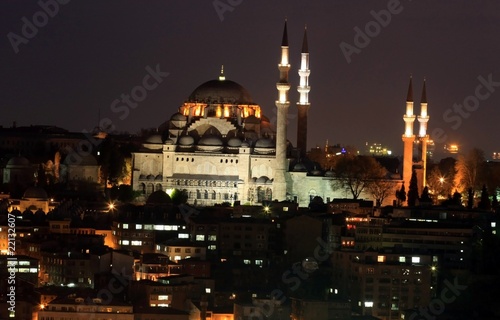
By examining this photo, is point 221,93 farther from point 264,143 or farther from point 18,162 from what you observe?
point 18,162

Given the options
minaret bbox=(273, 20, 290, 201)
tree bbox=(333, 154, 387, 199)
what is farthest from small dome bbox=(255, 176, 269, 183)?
tree bbox=(333, 154, 387, 199)

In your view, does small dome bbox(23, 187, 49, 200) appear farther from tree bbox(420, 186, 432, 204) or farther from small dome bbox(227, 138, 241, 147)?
tree bbox(420, 186, 432, 204)

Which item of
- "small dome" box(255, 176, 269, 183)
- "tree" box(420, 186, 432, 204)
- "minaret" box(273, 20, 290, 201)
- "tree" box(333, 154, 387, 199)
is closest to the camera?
"tree" box(420, 186, 432, 204)

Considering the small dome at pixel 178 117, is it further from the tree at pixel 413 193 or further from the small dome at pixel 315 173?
the tree at pixel 413 193

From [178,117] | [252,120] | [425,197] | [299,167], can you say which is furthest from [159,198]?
[252,120]

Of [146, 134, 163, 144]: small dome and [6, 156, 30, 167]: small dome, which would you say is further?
[6, 156, 30, 167]: small dome

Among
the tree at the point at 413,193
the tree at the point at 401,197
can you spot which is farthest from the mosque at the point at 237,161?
the tree at the point at 413,193

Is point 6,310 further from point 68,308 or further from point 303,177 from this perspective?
point 303,177
